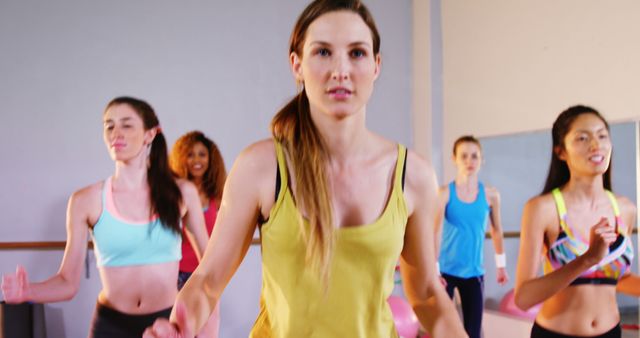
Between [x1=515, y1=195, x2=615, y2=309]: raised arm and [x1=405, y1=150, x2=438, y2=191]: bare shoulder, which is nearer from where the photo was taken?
[x1=405, y1=150, x2=438, y2=191]: bare shoulder

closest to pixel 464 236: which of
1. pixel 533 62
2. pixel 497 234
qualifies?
pixel 497 234

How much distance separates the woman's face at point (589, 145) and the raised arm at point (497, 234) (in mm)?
2661

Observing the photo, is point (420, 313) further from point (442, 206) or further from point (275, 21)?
point (275, 21)

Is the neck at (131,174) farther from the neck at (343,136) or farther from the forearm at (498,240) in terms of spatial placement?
the forearm at (498,240)

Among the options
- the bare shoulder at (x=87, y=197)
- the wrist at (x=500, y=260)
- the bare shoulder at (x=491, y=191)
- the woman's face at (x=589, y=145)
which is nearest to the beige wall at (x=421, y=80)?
the bare shoulder at (x=491, y=191)

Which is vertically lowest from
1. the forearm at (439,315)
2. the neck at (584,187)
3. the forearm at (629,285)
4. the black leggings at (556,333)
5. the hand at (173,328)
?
the black leggings at (556,333)

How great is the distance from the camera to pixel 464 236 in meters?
5.01

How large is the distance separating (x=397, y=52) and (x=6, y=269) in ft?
13.8

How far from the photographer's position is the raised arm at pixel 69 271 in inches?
92.9

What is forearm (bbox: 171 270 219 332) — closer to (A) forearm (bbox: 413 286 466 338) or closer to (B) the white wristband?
(A) forearm (bbox: 413 286 466 338)

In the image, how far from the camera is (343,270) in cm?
137

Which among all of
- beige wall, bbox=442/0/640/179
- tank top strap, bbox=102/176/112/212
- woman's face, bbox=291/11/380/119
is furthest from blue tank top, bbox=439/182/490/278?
woman's face, bbox=291/11/380/119

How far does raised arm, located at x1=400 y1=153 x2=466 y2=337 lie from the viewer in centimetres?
150

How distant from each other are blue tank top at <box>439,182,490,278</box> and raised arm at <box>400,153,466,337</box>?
11.5 feet
